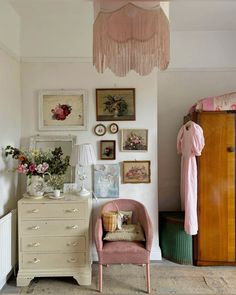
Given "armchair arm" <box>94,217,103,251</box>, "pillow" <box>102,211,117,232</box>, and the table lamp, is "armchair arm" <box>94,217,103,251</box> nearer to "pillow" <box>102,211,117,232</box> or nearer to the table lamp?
"pillow" <box>102,211,117,232</box>

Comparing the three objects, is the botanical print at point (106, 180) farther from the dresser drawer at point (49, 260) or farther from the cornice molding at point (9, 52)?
the cornice molding at point (9, 52)

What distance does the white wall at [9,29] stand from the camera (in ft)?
9.52

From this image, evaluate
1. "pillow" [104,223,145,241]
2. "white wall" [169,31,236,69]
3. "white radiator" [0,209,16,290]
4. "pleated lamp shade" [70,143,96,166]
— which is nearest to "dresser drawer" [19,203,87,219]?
"white radiator" [0,209,16,290]

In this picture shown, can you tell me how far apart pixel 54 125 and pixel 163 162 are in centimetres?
154

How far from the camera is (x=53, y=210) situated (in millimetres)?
2898

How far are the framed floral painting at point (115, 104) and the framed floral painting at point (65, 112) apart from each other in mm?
195

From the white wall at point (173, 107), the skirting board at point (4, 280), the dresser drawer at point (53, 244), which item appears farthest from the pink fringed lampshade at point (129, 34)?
the skirting board at point (4, 280)

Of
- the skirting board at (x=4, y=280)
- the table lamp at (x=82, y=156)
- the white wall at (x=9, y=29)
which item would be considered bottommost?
the skirting board at (x=4, y=280)

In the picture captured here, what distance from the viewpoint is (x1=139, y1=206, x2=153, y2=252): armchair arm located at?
2783 millimetres

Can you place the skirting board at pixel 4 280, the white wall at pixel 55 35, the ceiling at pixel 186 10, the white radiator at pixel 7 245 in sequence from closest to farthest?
the white radiator at pixel 7 245 < the skirting board at pixel 4 280 < the ceiling at pixel 186 10 < the white wall at pixel 55 35

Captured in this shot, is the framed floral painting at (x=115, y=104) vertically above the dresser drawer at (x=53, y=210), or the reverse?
the framed floral painting at (x=115, y=104)

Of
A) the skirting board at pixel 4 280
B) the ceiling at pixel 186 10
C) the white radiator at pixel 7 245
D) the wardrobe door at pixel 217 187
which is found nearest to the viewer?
the white radiator at pixel 7 245

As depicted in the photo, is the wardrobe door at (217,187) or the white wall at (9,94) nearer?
the white wall at (9,94)

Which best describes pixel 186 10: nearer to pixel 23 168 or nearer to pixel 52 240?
pixel 23 168
